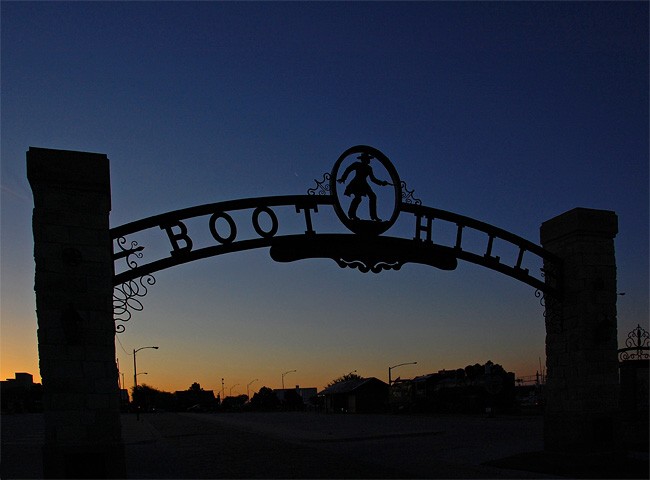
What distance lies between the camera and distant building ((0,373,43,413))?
98.2 metres

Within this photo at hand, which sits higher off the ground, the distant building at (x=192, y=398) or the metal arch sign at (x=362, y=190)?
the metal arch sign at (x=362, y=190)

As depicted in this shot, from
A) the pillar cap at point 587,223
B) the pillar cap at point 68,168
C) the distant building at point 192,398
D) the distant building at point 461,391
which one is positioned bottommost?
the distant building at point 192,398

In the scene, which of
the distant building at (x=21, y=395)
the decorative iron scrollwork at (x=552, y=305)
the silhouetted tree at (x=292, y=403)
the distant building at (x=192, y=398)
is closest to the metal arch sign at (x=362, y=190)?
the decorative iron scrollwork at (x=552, y=305)

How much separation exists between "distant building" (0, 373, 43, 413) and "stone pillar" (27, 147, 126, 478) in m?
88.5

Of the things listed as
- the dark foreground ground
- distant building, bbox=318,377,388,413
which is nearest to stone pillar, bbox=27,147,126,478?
the dark foreground ground

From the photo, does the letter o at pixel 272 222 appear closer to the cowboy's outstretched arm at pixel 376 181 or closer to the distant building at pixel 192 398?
the cowboy's outstretched arm at pixel 376 181

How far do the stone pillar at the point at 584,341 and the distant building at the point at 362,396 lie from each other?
186 ft

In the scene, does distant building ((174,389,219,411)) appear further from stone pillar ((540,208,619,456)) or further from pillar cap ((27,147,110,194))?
pillar cap ((27,147,110,194))

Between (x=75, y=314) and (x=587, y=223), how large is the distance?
37.2 ft

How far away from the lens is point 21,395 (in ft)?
368

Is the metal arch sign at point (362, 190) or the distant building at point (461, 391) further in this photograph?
the distant building at point (461, 391)

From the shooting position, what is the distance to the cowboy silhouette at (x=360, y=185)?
45.6 feet

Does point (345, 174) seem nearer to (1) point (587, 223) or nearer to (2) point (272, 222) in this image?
(2) point (272, 222)

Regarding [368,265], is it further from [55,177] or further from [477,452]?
[477,452]
